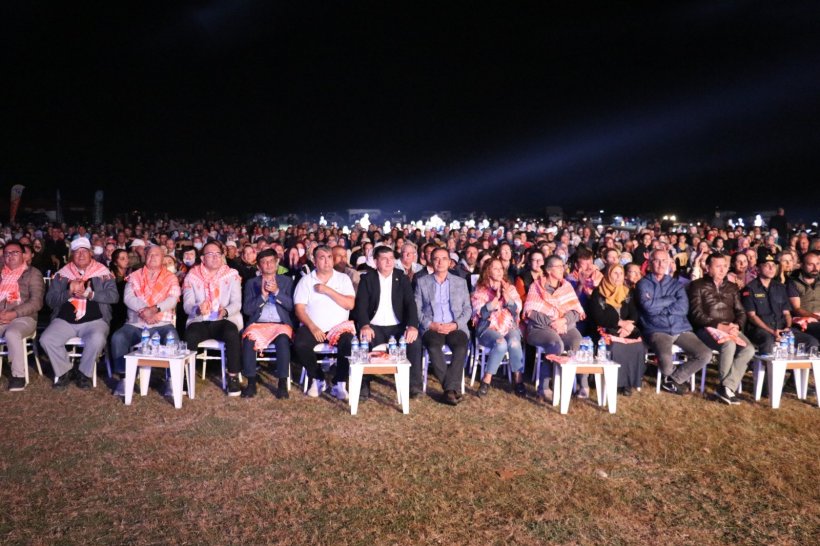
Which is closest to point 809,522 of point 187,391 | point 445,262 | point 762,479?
point 762,479

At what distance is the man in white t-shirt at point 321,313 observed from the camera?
240 inches

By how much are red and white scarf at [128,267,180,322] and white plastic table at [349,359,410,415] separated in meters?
2.36

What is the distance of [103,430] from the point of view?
5.00 metres

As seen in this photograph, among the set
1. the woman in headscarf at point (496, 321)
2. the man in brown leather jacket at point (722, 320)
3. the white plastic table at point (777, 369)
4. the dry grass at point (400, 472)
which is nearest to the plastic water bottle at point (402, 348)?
Result: the dry grass at point (400, 472)

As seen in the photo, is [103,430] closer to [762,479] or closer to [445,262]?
[445,262]

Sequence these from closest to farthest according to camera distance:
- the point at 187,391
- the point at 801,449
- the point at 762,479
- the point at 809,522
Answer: the point at 809,522 → the point at 762,479 → the point at 801,449 → the point at 187,391

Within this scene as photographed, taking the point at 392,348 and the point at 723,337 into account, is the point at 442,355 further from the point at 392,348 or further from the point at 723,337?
the point at 723,337

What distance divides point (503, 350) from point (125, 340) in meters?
3.94

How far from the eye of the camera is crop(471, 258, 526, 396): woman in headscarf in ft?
20.7

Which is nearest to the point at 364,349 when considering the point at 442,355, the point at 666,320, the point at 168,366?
the point at 442,355

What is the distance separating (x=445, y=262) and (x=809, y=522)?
392 cm

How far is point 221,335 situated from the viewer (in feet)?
20.8

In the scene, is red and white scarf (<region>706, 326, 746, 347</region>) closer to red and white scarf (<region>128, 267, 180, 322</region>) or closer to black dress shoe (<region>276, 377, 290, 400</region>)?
black dress shoe (<region>276, 377, 290, 400</region>)

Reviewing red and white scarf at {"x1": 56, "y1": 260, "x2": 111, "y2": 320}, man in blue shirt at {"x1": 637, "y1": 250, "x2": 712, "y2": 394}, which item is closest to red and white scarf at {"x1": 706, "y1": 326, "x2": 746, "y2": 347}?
man in blue shirt at {"x1": 637, "y1": 250, "x2": 712, "y2": 394}
